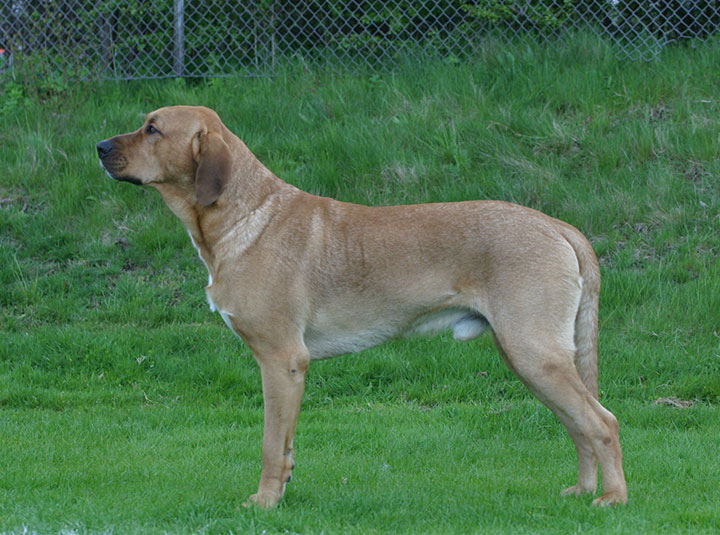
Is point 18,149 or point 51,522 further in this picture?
point 18,149

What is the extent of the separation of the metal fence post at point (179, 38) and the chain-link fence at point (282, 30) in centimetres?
1

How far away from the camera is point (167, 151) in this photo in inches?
215

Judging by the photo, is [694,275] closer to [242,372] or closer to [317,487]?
[242,372]

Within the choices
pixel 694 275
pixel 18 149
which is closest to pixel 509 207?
pixel 694 275

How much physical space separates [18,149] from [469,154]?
18.2 feet

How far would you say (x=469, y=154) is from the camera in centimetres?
1062

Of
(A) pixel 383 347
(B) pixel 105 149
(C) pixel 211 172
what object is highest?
(B) pixel 105 149

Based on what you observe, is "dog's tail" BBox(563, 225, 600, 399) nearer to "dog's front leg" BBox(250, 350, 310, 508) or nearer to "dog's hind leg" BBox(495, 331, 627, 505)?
"dog's hind leg" BBox(495, 331, 627, 505)

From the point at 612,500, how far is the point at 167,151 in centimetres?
324

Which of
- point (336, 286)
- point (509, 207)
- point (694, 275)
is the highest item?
point (509, 207)

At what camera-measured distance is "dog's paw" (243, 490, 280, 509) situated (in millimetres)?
5121

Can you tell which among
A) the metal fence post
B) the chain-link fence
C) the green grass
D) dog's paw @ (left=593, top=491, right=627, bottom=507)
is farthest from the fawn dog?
the metal fence post

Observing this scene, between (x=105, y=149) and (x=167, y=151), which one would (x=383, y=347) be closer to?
(x=167, y=151)

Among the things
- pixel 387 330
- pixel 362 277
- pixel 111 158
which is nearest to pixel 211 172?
pixel 111 158
